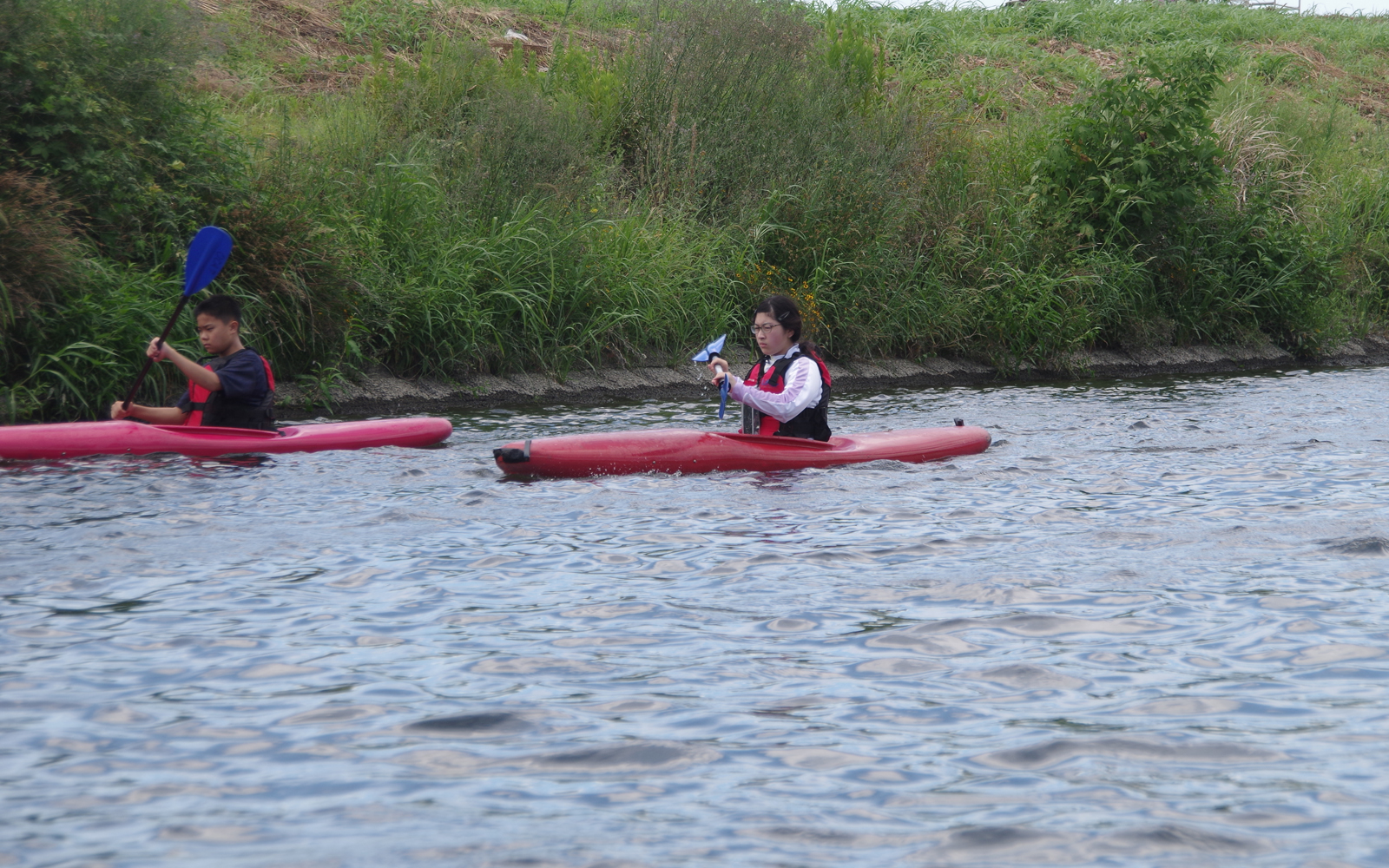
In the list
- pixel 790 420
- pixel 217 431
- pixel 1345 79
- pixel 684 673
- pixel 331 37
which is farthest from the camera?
pixel 1345 79

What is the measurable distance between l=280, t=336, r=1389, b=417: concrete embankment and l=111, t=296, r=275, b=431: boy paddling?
1785 mm

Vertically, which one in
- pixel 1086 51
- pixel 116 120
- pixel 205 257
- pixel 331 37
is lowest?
pixel 205 257

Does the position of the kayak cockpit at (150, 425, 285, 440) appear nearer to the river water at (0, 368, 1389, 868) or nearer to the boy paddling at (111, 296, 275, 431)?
the boy paddling at (111, 296, 275, 431)

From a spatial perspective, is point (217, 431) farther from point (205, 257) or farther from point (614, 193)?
point (614, 193)

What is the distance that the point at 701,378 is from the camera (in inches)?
432

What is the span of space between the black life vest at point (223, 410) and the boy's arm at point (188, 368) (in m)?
0.07

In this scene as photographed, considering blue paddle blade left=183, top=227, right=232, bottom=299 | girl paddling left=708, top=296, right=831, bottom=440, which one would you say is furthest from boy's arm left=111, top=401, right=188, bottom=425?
girl paddling left=708, top=296, right=831, bottom=440

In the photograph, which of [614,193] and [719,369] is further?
[614,193]

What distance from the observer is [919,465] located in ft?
23.2

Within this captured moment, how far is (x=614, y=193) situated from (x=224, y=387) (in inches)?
228

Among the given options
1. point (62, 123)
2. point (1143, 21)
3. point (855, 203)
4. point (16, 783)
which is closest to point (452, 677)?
point (16, 783)

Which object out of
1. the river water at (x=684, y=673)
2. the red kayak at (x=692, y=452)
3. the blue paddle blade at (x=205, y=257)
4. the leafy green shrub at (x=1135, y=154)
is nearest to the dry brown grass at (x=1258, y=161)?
the leafy green shrub at (x=1135, y=154)

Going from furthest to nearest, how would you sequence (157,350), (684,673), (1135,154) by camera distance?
(1135,154) < (157,350) < (684,673)

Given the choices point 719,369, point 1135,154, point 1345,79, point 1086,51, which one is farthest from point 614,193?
point 1345,79
